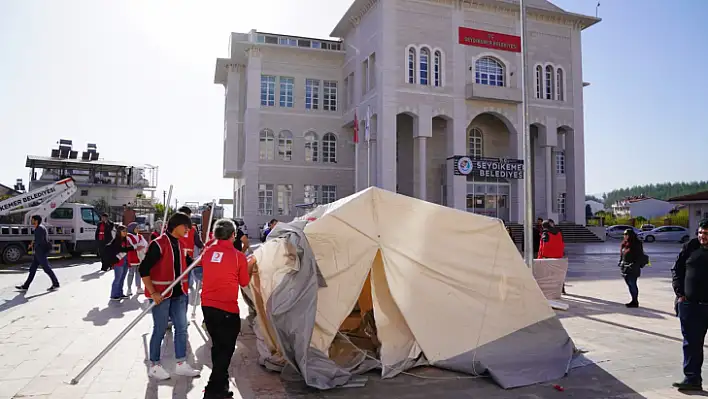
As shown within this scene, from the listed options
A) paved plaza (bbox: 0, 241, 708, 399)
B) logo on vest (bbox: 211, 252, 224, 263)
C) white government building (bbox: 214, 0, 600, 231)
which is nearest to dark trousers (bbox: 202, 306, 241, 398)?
paved plaza (bbox: 0, 241, 708, 399)

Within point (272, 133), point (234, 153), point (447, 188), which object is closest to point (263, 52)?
point (272, 133)

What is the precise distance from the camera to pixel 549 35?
122 ft

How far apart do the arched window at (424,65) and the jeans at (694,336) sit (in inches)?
1170

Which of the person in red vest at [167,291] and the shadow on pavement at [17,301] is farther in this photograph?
the shadow on pavement at [17,301]

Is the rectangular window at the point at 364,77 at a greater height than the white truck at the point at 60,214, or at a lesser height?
greater

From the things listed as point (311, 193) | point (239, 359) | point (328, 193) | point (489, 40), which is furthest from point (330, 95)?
point (239, 359)

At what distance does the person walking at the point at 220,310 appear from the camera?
5.08 m

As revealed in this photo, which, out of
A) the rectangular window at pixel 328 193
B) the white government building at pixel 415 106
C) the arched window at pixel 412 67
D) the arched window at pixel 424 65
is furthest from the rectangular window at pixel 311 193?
the arched window at pixel 424 65

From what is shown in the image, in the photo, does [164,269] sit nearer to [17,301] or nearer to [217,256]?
[217,256]

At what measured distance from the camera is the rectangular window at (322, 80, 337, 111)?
3956cm

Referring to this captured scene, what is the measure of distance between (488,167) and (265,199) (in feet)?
53.9

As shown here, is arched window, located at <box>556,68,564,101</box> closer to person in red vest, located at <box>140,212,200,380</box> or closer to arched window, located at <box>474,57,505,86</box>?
arched window, located at <box>474,57,505,86</box>

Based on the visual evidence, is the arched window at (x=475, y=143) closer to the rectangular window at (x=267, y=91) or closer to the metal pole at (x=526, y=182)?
the rectangular window at (x=267, y=91)

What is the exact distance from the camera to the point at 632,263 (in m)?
10.5
